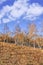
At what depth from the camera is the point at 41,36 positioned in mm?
53469

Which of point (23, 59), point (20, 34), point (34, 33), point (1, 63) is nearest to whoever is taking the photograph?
point (1, 63)

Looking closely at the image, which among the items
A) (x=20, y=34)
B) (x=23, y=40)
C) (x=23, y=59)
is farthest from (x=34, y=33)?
(x=23, y=59)

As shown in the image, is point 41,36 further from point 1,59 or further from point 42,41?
point 1,59

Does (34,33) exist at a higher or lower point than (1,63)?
higher

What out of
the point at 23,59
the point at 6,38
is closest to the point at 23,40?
the point at 6,38

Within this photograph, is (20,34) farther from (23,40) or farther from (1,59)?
(1,59)

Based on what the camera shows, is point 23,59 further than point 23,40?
No

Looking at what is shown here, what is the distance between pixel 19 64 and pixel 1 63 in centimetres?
180

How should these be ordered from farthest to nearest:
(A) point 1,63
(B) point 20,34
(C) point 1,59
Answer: (B) point 20,34 → (C) point 1,59 → (A) point 1,63

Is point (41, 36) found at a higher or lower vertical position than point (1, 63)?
higher

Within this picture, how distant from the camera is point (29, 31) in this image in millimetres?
50594

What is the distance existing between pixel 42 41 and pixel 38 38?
1.96m

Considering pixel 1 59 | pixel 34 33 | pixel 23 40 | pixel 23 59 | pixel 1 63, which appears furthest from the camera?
pixel 23 40

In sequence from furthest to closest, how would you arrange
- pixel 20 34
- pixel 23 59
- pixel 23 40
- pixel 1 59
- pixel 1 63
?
pixel 23 40, pixel 20 34, pixel 23 59, pixel 1 59, pixel 1 63
